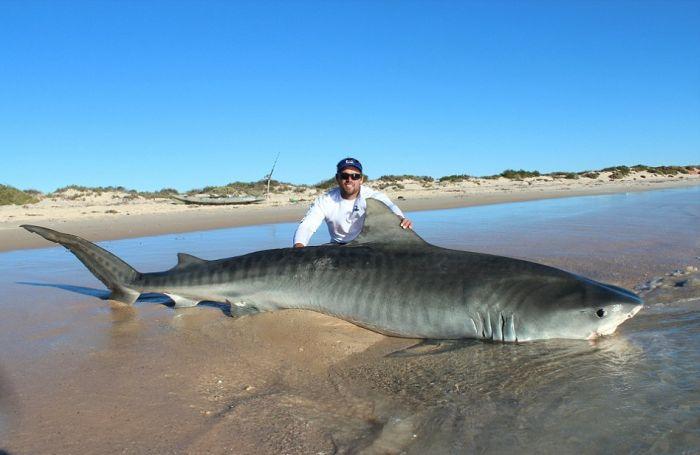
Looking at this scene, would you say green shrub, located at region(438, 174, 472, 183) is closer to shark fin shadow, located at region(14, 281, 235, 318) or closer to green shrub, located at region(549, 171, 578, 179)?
green shrub, located at region(549, 171, 578, 179)

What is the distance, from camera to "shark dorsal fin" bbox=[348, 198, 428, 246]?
4.44 metres

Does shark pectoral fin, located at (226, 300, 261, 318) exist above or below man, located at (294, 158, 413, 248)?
below

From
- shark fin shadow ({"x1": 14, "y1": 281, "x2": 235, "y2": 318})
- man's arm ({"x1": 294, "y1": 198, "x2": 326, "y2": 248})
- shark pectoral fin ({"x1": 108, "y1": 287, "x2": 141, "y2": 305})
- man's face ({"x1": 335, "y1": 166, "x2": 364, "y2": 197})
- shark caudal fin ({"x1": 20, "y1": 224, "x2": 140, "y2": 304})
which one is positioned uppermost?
man's face ({"x1": 335, "y1": 166, "x2": 364, "y2": 197})

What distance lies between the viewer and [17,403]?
2.88 meters

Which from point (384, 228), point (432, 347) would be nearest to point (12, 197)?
point (384, 228)

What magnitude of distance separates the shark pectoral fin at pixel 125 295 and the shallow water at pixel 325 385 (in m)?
0.09

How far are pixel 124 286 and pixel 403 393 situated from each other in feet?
10.4

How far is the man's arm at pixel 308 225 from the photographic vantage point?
18.9 feet

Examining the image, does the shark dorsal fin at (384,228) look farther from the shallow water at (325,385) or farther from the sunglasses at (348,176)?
the sunglasses at (348,176)

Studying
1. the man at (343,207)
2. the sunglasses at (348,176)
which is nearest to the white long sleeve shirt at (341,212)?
the man at (343,207)

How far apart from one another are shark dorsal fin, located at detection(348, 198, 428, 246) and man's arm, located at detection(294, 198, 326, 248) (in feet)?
3.97

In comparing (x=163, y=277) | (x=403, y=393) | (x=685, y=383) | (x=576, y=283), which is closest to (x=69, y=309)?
(x=163, y=277)

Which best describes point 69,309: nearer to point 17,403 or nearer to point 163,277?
point 163,277

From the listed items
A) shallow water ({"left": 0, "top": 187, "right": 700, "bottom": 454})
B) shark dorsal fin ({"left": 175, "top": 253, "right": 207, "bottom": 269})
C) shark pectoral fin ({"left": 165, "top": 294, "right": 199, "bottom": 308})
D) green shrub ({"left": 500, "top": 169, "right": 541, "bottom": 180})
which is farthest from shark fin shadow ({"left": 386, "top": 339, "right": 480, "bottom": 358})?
green shrub ({"left": 500, "top": 169, "right": 541, "bottom": 180})
